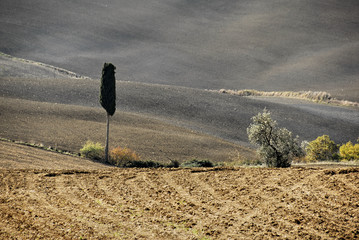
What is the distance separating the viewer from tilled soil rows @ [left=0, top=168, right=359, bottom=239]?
9.52 meters

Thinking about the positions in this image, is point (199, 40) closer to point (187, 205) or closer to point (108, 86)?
point (108, 86)

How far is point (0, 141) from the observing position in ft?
99.5

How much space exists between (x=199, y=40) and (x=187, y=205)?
120 metres

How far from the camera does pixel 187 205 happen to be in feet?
38.4

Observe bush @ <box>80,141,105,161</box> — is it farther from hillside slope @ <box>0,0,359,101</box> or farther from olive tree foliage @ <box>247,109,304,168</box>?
hillside slope @ <box>0,0,359,101</box>

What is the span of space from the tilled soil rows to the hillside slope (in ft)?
260

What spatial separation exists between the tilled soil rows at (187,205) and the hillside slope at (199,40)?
79.3 m

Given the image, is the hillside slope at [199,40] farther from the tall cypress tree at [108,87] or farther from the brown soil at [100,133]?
the tall cypress tree at [108,87]

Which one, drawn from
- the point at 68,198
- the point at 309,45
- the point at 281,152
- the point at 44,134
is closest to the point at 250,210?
the point at 68,198

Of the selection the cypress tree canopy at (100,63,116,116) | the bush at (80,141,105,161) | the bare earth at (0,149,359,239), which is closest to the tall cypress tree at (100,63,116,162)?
the cypress tree canopy at (100,63,116,116)

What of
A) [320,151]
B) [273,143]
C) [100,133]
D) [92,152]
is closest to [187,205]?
[273,143]

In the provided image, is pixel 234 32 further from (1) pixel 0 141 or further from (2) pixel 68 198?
(2) pixel 68 198

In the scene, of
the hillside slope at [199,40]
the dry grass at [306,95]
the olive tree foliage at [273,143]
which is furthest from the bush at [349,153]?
the hillside slope at [199,40]

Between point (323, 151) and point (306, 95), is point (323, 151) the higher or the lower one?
the lower one
